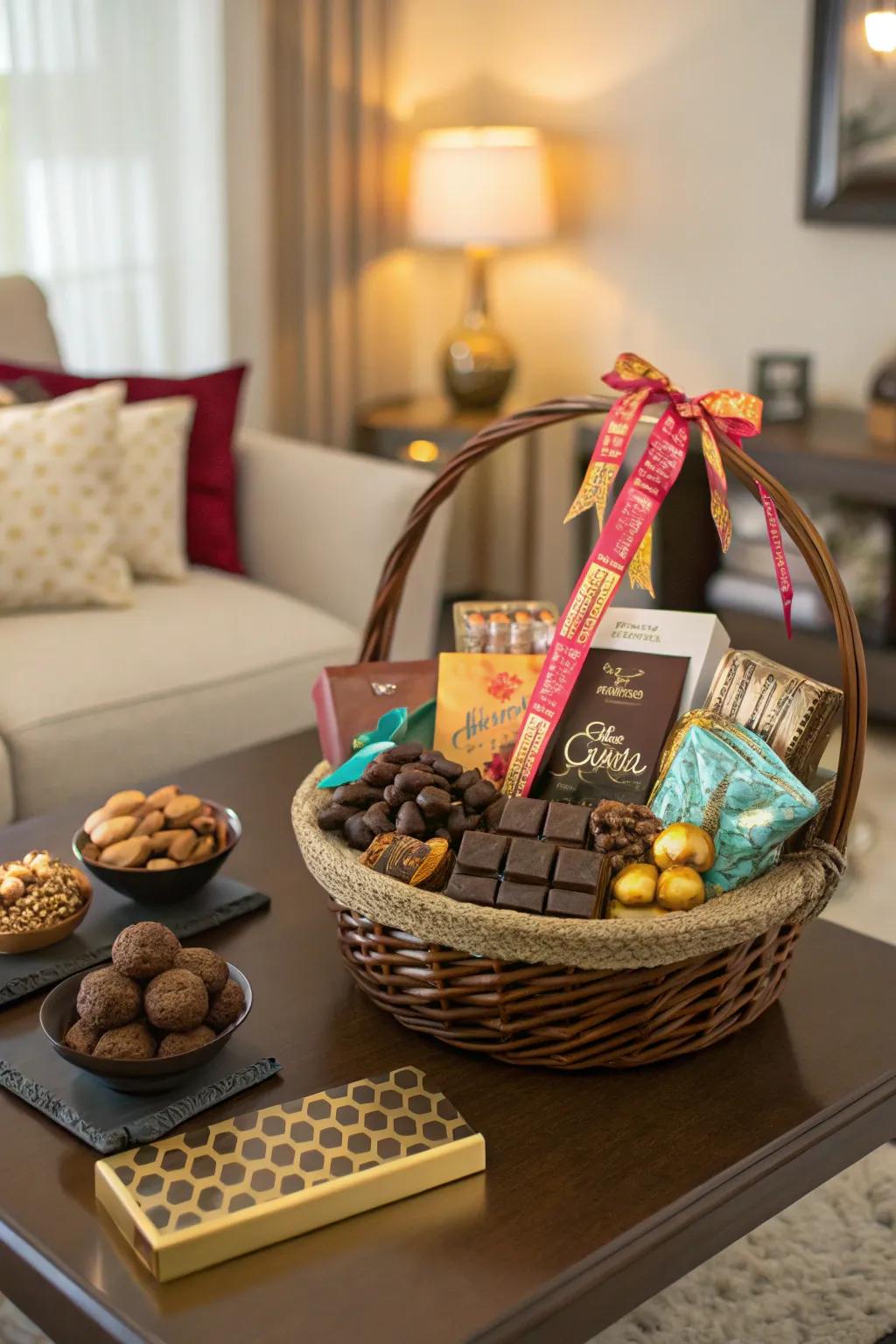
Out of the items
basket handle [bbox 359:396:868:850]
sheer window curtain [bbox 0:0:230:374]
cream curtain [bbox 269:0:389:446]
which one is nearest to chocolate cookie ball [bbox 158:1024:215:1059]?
basket handle [bbox 359:396:868:850]

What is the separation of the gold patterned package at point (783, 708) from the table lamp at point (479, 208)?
2.36 meters

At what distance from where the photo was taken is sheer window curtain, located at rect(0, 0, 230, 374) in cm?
281

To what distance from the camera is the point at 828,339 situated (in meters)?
3.07

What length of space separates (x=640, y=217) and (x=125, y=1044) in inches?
114

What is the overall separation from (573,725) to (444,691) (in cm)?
13

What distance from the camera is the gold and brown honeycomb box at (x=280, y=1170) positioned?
776 mm

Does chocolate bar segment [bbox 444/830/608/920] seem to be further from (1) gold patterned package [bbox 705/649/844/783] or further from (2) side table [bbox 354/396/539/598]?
(2) side table [bbox 354/396/539/598]

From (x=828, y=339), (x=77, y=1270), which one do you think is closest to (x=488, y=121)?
(x=828, y=339)

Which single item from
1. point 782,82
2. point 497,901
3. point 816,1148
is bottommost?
point 816,1148

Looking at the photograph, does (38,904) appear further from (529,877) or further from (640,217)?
(640,217)

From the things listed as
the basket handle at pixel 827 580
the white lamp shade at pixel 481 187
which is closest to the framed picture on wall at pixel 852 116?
the white lamp shade at pixel 481 187

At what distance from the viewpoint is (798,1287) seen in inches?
49.7

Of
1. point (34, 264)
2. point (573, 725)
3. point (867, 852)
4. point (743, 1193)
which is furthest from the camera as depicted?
point (34, 264)

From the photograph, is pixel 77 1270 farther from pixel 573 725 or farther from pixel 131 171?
pixel 131 171
